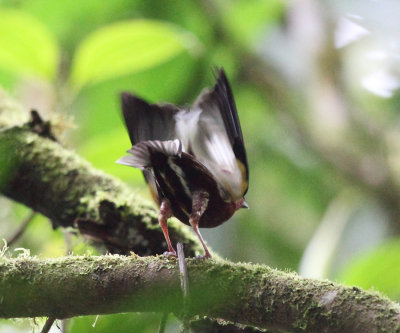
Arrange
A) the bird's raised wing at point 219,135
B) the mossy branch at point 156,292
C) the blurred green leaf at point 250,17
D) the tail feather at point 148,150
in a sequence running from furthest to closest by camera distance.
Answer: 1. the blurred green leaf at point 250,17
2. the bird's raised wing at point 219,135
3. the tail feather at point 148,150
4. the mossy branch at point 156,292

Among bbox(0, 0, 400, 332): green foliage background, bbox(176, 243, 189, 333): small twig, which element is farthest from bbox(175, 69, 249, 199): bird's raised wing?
bbox(0, 0, 400, 332): green foliage background

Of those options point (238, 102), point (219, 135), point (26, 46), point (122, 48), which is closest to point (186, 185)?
point (219, 135)

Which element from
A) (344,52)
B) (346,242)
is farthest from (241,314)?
(344,52)

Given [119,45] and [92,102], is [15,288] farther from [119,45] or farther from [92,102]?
[92,102]

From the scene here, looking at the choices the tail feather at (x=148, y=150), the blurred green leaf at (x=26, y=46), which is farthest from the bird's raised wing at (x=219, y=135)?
the blurred green leaf at (x=26, y=46)

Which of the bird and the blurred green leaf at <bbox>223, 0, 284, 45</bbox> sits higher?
the blurred green leaf at <bbox>223, 0, 284, 45</bbox>

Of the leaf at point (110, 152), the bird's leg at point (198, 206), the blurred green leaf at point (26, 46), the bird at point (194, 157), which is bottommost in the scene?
the bird's leg at point (198, 206)

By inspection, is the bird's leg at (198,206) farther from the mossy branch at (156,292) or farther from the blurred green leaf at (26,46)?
the blurred green leaf at (26,46)

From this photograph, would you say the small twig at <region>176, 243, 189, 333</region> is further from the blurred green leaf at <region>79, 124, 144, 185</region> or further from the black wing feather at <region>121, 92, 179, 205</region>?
the blurred green leaf at <region>79, 124, 144, 185</region>

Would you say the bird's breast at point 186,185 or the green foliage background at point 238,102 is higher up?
the green foliage background at point 238,102

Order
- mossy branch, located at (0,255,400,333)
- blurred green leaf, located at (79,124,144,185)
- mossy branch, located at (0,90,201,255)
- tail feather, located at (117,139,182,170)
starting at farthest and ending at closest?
1. blurred green leaf, located at (79,124,144,185)
2. mossy branch, located at (0,90,201,255)
3. tail feather, located at (117,139,182,170)
4. mossy branch, located at (0,255,400,333)
